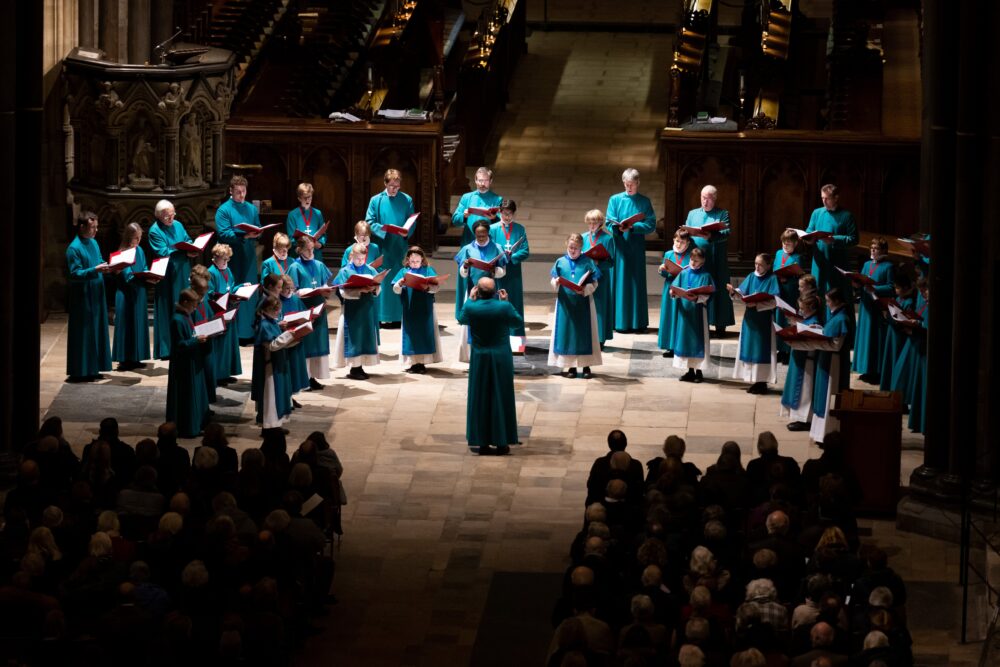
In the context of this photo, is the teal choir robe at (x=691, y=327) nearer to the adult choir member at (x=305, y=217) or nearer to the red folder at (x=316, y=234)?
the red folder at (x=316, y=234)

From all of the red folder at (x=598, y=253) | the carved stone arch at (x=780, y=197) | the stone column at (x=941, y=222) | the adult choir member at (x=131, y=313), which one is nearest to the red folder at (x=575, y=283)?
the red folder at (x=598, y=253)

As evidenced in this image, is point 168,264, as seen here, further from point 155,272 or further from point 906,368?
point 906,368

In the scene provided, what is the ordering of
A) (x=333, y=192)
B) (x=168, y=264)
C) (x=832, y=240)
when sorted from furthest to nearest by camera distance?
1. (x=333, y=192)
2. (x=832, y=240)
3. (x=168, y=264)

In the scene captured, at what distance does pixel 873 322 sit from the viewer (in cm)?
2120

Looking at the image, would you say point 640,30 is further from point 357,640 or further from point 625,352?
point 357,640

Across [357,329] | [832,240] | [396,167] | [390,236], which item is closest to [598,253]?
[357,329]

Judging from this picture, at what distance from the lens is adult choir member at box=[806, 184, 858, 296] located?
22531mm

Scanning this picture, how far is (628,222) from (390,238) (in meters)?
2.73

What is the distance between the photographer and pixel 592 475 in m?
15.5

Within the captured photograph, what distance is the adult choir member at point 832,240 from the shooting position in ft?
73.9

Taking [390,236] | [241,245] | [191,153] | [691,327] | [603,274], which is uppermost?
[191,153]

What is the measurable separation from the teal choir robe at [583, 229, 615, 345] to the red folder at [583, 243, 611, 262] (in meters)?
0.29

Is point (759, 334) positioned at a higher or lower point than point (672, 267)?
lower

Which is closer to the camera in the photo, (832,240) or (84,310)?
(84,310)
